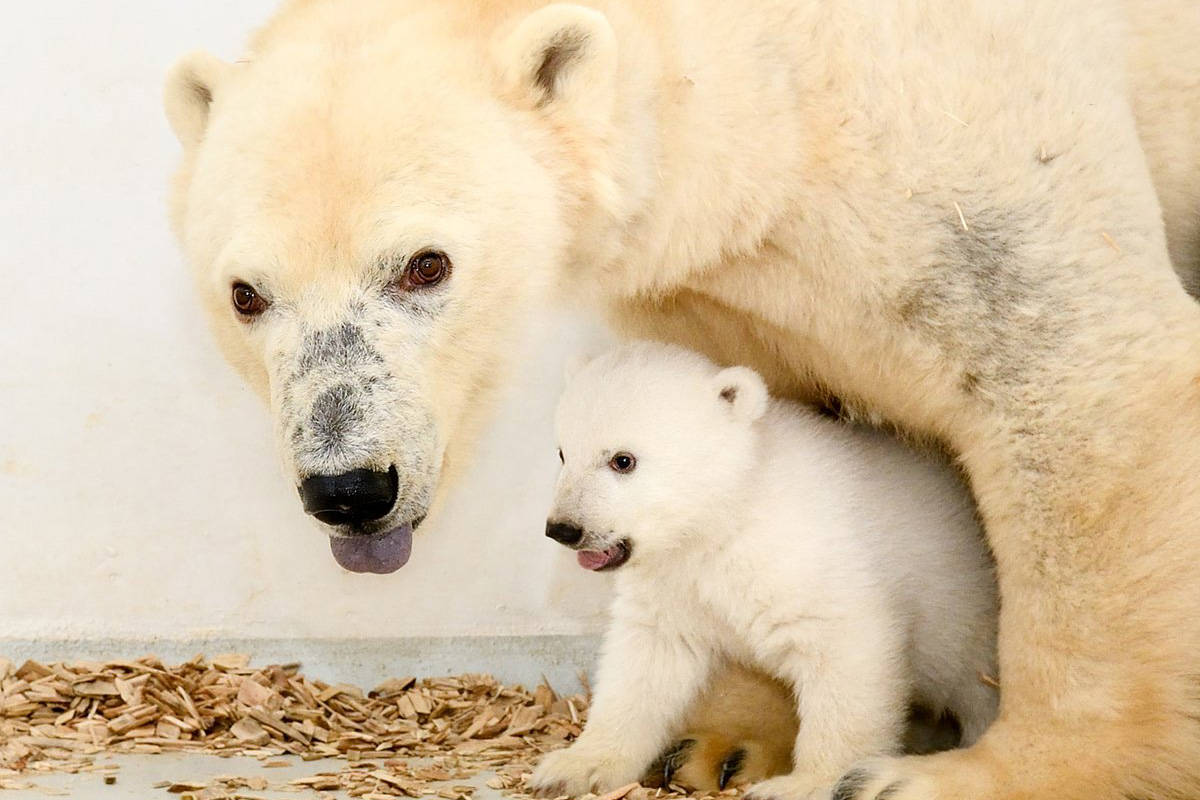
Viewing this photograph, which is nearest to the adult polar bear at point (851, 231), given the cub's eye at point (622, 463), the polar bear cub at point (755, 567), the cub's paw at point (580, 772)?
the polar bear cub at point (755, 567)

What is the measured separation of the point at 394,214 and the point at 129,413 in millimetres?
1722

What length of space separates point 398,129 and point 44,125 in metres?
1.63

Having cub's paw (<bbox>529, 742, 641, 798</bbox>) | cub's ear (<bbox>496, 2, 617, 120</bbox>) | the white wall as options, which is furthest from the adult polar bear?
the white wall

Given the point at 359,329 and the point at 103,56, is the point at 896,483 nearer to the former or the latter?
the point at 359,329

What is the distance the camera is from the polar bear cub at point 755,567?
274 cm

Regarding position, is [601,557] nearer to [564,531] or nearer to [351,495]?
[564,531]

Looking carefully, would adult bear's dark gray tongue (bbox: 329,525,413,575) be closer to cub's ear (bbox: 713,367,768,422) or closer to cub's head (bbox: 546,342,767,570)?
cub's head (bbox: 546,342,767,570)

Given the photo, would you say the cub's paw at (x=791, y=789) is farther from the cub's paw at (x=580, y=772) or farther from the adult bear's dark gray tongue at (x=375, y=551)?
the adult bear's dark gray tongue at (x=375, y=551)

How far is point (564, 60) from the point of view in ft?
8.18

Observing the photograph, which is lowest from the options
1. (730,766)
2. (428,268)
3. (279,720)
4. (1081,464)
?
(279,720)

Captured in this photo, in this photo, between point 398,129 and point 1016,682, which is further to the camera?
point 1016,682

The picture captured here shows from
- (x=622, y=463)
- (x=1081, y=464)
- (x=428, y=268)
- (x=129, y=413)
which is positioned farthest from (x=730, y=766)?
(x=129, y=413)

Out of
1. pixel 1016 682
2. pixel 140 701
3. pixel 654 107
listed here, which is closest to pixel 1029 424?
pixel 1016 682

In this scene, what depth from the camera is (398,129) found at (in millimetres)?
2367
